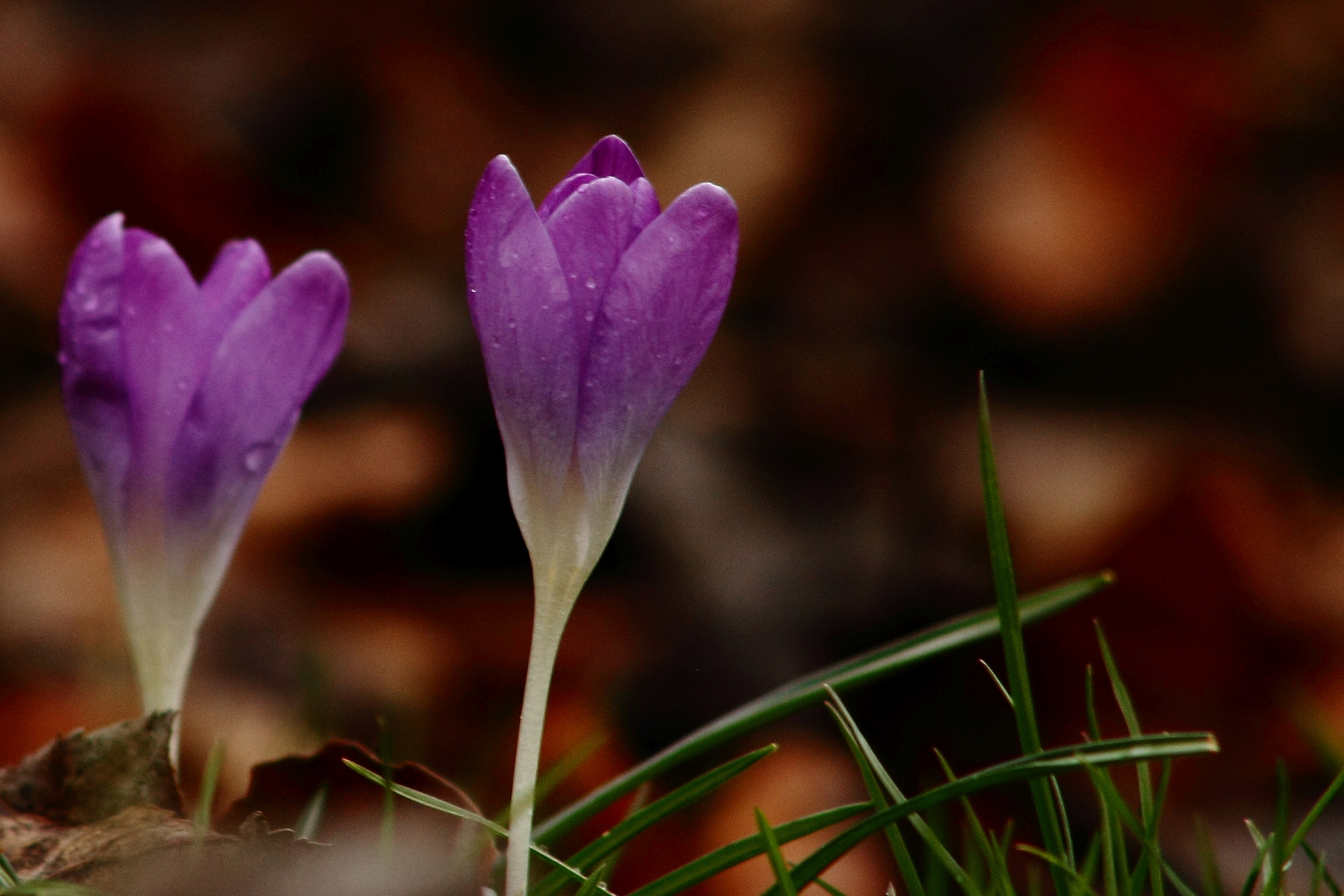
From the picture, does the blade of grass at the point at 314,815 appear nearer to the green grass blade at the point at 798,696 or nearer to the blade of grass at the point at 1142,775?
the green grass blade at the point at 798,696

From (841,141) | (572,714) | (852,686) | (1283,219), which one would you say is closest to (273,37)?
(841,141)

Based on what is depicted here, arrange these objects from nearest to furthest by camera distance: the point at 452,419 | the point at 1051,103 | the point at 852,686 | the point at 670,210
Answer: the point at 670,210 → the point at 852,686 → the point at 452,419 → the point at 1051,103

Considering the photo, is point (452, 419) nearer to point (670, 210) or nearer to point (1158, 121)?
point (1158, 121)

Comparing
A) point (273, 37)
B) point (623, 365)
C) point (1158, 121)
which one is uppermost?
point (273, 37)

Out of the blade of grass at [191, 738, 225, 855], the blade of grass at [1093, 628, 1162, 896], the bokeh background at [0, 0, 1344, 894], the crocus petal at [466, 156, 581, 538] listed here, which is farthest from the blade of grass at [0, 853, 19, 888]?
the bokeh background at [0, 0, 1344, 894]

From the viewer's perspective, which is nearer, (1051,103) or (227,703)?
(227,703)

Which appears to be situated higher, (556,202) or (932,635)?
(556,202)

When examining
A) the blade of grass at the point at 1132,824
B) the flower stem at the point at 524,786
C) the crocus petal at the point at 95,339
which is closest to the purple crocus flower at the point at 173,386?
the crocus petal at the point at 95,339
